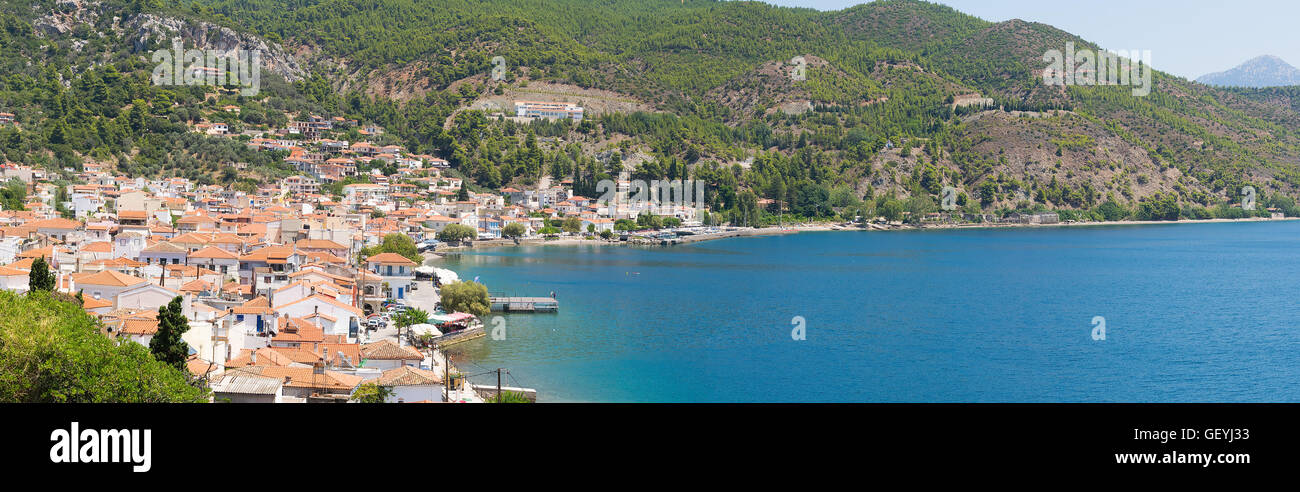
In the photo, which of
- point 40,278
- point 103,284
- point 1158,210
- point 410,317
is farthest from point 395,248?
point 1158,210

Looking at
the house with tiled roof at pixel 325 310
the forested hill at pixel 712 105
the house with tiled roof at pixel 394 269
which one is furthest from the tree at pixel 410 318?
the forested hill at pixel 712 105

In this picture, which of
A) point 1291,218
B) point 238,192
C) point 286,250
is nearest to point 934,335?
point 286,250

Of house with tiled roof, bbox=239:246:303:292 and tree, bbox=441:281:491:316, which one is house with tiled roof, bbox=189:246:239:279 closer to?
house with tiled roof, bbox=239:246:303:292

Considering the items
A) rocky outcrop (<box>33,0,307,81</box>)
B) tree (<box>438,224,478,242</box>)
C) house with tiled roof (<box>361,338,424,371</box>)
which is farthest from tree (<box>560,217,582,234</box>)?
house with tiled roof (<box>361,338,424,371</box>)

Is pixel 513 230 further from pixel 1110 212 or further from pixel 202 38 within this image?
pixel 1110 212

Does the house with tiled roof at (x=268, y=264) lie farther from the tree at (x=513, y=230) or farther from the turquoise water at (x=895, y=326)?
the tree at (x=513, y=230)
